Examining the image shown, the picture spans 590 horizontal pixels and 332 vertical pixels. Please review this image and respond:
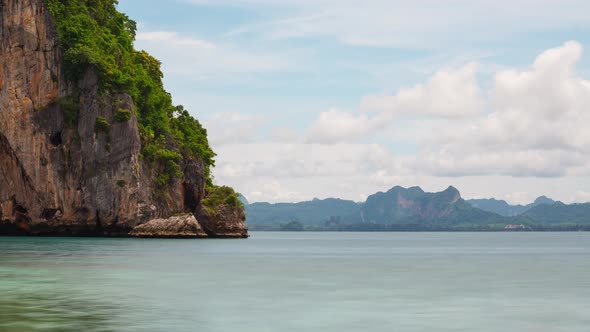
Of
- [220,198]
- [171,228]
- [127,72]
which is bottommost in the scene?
[171,228]

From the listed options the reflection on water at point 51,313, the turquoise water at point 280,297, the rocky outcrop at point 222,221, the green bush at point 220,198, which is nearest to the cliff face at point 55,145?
the rocky outcrop at point 222,221

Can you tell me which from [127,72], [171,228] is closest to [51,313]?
[171,228]

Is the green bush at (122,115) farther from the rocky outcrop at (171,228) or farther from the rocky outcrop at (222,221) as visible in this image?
the rocky outcrop at (222,221)

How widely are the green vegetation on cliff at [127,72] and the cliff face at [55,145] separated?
1.26 metres

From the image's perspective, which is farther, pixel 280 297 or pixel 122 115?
pixel 122 115

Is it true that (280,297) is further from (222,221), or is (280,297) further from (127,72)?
(222,221)

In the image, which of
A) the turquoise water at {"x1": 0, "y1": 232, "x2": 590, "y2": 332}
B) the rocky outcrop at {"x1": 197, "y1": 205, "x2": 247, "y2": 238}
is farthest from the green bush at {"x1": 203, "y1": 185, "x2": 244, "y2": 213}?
the turquoise water at {"x1": 0, "y1": 232, "x2": 590, "y2": 332}

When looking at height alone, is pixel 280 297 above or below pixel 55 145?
below

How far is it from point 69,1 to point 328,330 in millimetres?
76005

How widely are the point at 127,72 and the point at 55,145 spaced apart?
12172 millimetres

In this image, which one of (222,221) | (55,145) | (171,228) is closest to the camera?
(55,145)

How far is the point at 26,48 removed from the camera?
82.9 m

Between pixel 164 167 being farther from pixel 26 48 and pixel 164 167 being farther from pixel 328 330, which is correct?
pixel 328 330

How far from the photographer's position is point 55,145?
84.4 meters
